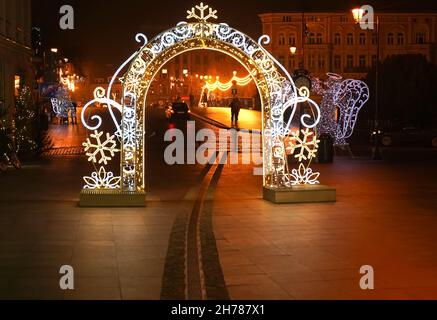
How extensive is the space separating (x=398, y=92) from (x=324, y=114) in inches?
1403

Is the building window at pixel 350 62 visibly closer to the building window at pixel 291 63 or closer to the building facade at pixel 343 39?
the building facade at pixel 343 39

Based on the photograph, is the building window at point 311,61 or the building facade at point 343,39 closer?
the building facade at point 343,39

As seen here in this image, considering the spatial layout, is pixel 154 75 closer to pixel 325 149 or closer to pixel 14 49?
pixel 325 149

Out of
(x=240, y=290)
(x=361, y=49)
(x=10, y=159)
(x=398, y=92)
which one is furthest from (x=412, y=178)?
(x=361, y=49)

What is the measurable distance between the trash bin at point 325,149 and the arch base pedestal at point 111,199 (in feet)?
40.3

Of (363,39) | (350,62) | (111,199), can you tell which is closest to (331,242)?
(111,199)

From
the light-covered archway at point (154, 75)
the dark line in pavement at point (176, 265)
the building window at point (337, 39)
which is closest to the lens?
the dark line in pavement at point (176, 265)

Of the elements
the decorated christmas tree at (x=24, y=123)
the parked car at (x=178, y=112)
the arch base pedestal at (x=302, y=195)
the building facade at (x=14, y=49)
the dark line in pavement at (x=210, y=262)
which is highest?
the building facade at (x=14, y=49)

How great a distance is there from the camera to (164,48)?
15531 millimetres

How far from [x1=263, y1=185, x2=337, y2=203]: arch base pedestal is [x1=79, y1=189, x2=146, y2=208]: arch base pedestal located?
2.69 metres

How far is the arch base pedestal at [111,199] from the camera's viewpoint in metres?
15.1

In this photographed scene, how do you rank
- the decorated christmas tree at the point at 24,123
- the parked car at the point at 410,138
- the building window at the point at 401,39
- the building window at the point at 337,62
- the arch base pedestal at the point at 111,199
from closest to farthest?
the arch base pedestal at the point at 111,199, the decorated christmas tree at the point at 24,123, the parked car at the point at 410,138, the building window at the point at 401,39, the building window at the point at 337,62

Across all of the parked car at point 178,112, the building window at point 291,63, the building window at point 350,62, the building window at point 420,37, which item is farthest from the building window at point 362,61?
the parked car at point 178,112
